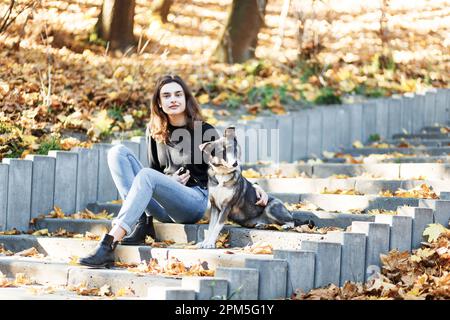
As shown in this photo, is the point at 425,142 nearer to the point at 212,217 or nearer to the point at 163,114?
the point at 163,114

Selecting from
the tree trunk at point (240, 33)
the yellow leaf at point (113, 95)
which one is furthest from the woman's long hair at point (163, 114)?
the tree trunk at point (240, 33)

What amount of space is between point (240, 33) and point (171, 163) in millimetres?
6889

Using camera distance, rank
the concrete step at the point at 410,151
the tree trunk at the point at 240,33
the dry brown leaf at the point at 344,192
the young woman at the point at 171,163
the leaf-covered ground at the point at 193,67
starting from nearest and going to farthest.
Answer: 1. the young woman at the point at 171,163
2. the dry brown leaf at the point at 344,192
3. the leaf-covered ground at the point at 193,67
4. the concrete step at the point at 410,151
5. the tree trunk at the point at 240,33

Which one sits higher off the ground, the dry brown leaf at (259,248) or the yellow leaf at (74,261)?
the dry brown leaf at (259,248)

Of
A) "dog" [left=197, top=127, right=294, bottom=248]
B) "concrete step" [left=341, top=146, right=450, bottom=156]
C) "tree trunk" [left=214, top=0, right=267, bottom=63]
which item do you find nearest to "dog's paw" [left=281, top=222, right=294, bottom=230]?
"dog" [left=197, top=127, right=294, bottom=248]

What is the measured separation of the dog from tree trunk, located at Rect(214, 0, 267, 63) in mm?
6999

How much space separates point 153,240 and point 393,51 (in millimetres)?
8542

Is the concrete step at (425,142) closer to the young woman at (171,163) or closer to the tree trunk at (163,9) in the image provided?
the young woman at (171,163)

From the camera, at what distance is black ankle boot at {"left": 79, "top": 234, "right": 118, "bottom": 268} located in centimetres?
657

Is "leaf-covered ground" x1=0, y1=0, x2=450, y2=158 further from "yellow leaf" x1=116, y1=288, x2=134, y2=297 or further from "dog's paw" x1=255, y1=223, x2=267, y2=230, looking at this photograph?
"yellow leaf" x1=116, y1=288, x2=134, y2=297

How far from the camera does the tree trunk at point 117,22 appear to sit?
13.7 m

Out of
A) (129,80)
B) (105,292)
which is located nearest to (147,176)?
(105,292)

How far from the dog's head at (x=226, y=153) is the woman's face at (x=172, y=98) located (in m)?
0.60

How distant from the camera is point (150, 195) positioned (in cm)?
691
